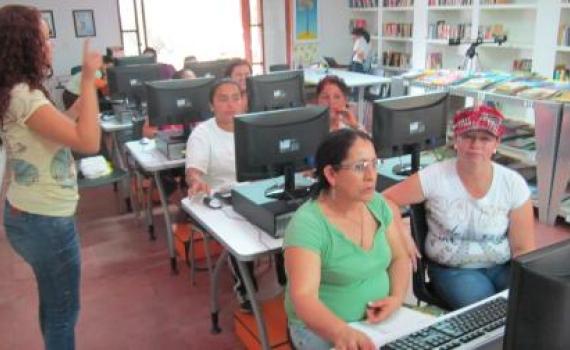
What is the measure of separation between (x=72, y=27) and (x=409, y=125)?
6279mm

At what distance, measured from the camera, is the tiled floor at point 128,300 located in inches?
106

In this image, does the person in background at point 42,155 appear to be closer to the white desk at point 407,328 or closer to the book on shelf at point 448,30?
the white desk at point 407,328

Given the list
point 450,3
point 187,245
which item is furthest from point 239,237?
point 450,3

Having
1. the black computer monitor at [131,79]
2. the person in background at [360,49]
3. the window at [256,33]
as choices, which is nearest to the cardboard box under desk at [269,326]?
the black computer monitor at [131,79]

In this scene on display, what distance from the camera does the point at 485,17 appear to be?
21.3 feet

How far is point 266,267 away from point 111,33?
20.1 feet

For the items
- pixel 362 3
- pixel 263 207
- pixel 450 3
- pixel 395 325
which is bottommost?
pixel 395 325

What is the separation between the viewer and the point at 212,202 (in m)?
2.43

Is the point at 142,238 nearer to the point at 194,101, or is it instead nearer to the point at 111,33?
the point at 194,101

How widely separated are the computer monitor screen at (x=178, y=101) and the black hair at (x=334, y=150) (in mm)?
2019

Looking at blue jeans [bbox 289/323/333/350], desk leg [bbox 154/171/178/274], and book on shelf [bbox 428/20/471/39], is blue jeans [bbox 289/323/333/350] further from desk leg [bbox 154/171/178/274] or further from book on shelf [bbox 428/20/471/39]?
book on shelf [bbox 428/20/471/39]

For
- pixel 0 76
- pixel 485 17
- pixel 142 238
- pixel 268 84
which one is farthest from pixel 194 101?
pixel 485 17

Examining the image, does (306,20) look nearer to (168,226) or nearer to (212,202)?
(168,226)

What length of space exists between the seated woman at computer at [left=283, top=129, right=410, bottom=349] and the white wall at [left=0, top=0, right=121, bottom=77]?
655 centimetres
